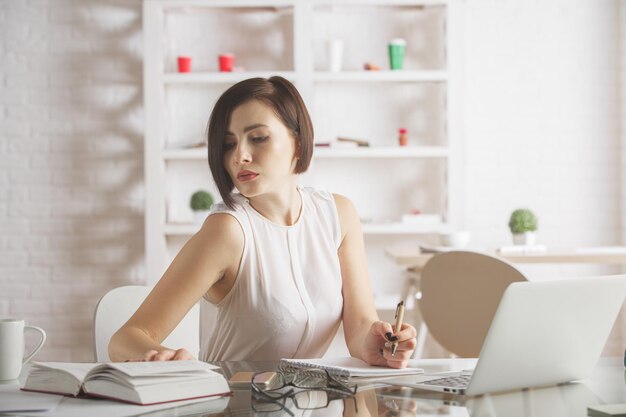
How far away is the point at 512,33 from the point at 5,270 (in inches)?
124

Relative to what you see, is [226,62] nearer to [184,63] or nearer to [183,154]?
[184,63]

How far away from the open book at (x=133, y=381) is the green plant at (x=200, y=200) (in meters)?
2.95

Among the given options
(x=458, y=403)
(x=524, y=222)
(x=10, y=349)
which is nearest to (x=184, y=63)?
(x=524, y=222)

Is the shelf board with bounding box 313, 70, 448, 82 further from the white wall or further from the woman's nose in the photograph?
the woman's nose

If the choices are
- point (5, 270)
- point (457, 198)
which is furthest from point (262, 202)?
point (5, 270)

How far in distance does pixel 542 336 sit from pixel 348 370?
1.09 feet

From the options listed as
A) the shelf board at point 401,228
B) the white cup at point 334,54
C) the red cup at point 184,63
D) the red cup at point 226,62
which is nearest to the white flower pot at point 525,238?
the shelf board at point 401,228

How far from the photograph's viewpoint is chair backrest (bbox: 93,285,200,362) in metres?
2.01

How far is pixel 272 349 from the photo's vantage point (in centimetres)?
185

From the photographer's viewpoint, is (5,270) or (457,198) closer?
(457,198)

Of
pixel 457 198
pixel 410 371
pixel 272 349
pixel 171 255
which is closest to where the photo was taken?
pixel 410 371

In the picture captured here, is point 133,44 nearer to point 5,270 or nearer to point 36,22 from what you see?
point 36,22

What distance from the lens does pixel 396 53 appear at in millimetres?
4254

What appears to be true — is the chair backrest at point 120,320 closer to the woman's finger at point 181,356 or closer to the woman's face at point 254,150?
the woman's face at point 254,150
